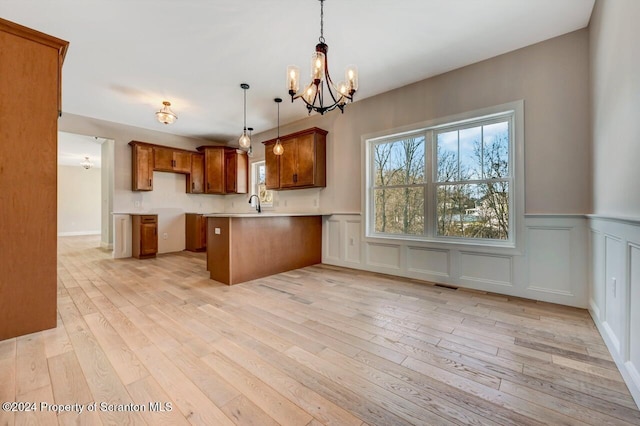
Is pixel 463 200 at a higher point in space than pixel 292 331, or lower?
higher

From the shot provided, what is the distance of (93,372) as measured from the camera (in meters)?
1.52

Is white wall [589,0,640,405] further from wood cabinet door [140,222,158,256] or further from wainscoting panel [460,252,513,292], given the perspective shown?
wood cabinet door [140,222,158,256]

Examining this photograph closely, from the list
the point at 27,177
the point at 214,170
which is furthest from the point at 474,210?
the point at 214,170

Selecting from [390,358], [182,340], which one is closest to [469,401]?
[390,358]

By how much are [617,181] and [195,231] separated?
6.51 metres

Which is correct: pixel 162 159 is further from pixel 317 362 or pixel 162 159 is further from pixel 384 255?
pixel 317 362

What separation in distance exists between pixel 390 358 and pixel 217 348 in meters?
1.19

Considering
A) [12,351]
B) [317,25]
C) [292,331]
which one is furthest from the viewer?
[317,25]

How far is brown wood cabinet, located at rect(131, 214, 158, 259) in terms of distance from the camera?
516cm

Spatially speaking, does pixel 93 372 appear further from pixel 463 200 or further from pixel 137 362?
pixel 463 200

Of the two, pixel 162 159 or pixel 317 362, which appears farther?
pixel 162 159

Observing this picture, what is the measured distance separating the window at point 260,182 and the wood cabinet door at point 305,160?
1732mm

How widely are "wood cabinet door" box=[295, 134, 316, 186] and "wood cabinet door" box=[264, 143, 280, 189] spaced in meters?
0.53

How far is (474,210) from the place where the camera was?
10.6 feet
